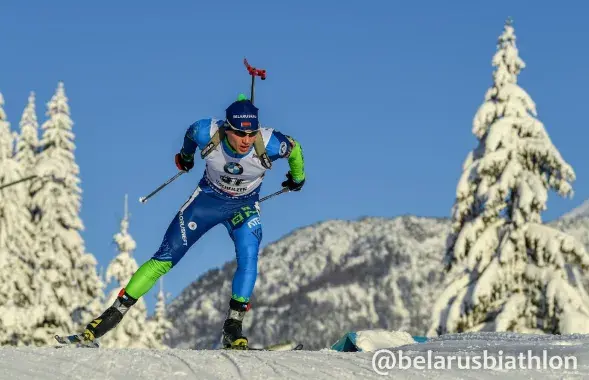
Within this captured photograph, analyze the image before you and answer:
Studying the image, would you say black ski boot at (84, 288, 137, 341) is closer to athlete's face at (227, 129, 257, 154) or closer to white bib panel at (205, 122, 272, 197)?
white bib panel at (205, 122, 272, 197)

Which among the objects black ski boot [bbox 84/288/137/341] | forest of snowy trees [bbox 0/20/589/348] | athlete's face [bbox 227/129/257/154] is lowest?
black ski boot [bbox 84/288/137/341]

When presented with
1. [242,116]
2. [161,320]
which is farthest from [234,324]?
[161,320]

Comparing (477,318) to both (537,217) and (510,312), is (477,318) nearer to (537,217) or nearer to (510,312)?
(510,312)

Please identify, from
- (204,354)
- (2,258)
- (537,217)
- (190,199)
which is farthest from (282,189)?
(2,258)

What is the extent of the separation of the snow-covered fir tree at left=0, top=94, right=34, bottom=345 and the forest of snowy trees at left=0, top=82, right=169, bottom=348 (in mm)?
29

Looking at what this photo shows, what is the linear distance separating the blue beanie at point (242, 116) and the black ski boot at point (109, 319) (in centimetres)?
214

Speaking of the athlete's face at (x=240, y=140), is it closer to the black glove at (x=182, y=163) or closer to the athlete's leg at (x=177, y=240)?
the athlete's leg at (x=177, y=240)

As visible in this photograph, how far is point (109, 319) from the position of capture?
33.2 feet

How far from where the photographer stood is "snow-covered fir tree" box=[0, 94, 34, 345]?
92.8ft

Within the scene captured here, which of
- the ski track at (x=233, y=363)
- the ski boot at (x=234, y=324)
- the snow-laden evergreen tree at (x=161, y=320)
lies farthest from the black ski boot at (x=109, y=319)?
the snow-laden evergreen tree at (x=161, y=320)

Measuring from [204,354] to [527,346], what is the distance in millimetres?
2652

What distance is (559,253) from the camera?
23.4 meters

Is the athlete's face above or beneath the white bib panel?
above

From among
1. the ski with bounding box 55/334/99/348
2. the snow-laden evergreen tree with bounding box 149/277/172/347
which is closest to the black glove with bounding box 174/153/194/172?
the ski with bounding box 55/334/99/348
